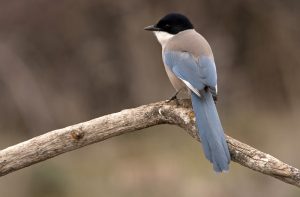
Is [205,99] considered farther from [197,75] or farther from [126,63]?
[126,63]

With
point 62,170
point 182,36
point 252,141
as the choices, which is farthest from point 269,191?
point 182,36

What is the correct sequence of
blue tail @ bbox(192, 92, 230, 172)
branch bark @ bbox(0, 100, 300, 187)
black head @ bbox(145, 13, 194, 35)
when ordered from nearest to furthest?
blue tail @ bbox(192, 92, 230, 172), branch bark @ bbox(0, 100, 300, 187), black head @ bbox(145, 13, 194, 35)

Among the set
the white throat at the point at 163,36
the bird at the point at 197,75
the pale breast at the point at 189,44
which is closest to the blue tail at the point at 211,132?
the bird at the point at 197,75

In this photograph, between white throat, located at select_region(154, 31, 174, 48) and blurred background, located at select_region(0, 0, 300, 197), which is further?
blurred background, located at select_region(0, 0, 300, 197)

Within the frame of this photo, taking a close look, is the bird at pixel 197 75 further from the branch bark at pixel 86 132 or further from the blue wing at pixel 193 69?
the branch bark at pixel 86 132

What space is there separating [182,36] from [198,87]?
802 mm

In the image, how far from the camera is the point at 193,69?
5.58m

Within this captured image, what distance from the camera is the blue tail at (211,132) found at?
4.77 metres

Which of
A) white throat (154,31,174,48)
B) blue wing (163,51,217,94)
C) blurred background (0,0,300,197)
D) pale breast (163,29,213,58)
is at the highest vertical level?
white throat (154,31,174,48)

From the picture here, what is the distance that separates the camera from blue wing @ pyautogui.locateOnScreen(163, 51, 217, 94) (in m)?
5.38

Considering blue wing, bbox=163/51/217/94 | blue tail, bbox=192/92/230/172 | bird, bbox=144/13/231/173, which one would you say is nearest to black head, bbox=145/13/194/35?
bird, bbox=144/13/231/173

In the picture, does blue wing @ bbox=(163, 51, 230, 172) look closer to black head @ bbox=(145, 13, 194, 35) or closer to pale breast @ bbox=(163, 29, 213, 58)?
pale breast @ bbox=(163, 29, 213, 58)

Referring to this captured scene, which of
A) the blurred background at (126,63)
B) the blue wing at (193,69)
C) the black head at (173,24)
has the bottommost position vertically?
the blurred background at (126,63)

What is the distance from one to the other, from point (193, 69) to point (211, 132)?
0.75 metres
